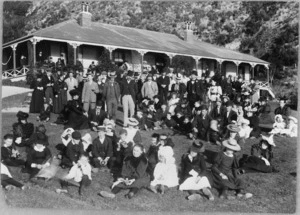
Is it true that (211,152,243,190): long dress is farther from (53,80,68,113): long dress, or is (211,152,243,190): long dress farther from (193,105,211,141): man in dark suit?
(53,80,68,113): long dress

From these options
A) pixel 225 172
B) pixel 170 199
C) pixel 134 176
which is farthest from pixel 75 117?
pixel 225 172

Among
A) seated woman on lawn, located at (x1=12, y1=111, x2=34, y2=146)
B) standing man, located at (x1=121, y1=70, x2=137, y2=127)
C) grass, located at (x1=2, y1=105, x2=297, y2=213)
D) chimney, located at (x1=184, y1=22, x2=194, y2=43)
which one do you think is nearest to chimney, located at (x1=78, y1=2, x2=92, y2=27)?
standing man, located at (x1=121, y1=70, x2=137, y2=127)

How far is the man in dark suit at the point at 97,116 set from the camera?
7795 mm

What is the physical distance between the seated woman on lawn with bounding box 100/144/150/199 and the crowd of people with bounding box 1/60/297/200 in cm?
2

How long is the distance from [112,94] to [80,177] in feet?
7.54

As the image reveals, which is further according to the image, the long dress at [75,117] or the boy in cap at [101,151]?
the long dress at [75,117]

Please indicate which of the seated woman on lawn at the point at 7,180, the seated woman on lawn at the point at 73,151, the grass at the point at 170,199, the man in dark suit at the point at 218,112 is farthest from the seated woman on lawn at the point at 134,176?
the man in dark suit at the point at 218,112

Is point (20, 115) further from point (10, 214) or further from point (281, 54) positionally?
point (281, 54)

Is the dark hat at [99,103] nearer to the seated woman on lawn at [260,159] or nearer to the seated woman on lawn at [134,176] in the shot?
the seated woman on lawn at [134,176]

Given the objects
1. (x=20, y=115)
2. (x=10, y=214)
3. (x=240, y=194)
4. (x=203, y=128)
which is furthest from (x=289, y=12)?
(x=10, y=214)

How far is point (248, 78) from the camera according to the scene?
408 inches

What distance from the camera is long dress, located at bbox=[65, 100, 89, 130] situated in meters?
7.75

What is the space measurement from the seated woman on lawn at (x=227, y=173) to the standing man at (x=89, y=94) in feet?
10.2

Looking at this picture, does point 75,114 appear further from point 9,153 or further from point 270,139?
point 270,139
